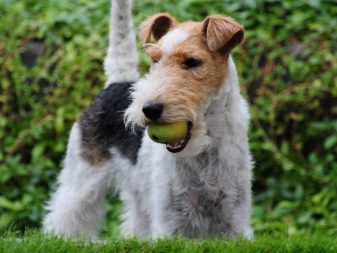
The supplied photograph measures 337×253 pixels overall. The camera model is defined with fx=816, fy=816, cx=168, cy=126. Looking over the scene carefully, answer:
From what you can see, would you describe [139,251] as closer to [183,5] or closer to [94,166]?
[94,166]

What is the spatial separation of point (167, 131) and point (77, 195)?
1734 mm

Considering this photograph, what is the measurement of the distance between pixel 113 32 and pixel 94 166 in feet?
3.33

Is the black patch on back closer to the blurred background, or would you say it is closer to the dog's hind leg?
the dog's hind leg

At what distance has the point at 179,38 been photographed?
4863 mm

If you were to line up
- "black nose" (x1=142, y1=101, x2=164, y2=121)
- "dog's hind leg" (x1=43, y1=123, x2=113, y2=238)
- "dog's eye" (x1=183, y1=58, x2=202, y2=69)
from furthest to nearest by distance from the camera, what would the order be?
"dog's hind leg" (x1=43, y1=123, x2=113, y2=238) → "dog's eye" (x1=183, y1=58, x2=202, y2=69) → "black nose" (x1=142, y1=101, x2=164, y2=121)

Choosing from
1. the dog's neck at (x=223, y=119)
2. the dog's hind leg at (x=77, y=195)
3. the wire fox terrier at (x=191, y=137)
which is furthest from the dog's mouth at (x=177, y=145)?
the dog's hind leg at (x=77, y=195)

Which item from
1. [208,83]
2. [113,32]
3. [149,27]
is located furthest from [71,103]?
[208,83]

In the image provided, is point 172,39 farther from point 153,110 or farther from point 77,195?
point 77,195

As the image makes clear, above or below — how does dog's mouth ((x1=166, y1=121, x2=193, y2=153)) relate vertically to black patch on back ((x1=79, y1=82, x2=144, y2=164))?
above

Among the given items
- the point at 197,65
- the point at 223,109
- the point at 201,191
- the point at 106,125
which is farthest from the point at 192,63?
the point at 106,125

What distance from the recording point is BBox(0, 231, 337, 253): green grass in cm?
435

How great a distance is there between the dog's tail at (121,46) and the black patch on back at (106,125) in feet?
0.42

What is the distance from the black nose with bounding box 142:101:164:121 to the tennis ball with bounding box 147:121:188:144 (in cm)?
6

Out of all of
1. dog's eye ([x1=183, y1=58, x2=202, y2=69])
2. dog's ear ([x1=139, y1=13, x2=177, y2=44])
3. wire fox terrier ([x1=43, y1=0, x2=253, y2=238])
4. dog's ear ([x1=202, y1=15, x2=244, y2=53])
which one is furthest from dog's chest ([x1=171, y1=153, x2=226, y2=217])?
dog's ear ([x1=139, y1=13, x2=177, y2=44])
